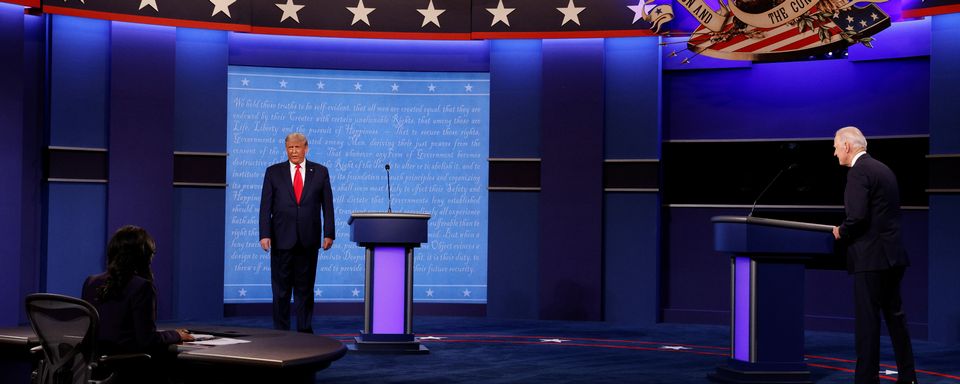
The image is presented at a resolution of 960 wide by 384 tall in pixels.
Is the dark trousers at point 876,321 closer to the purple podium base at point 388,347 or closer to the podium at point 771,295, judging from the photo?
the podium at point 771,295

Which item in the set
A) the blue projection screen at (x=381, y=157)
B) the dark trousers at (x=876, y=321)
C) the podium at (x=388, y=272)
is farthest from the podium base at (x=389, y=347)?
the dark trousers at (x=876, y=321)

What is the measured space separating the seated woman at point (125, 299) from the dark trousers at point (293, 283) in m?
3.06

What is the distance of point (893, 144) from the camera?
811 cm

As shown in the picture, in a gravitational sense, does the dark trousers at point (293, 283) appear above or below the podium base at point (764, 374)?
above

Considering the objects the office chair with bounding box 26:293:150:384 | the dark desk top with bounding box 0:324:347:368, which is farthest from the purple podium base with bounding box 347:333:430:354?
the office chair with bounding box 26:293:150:384

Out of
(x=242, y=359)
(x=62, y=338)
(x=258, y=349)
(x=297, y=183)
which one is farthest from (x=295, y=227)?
(x=62, y=338)

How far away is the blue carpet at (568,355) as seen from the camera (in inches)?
219

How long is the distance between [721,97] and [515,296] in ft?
8.53

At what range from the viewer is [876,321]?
493 cm

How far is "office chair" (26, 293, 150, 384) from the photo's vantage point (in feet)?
10.4

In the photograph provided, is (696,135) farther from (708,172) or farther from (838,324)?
(838,324)

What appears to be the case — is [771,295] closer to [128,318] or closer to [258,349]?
[258,349]

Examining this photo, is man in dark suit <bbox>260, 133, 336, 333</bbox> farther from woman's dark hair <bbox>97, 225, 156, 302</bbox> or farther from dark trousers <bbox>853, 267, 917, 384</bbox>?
dark trousers <bbox>853, 267, 917, 384</bbox>

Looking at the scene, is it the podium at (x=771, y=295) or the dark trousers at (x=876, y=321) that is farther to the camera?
the podium at (x=771, y=295)
